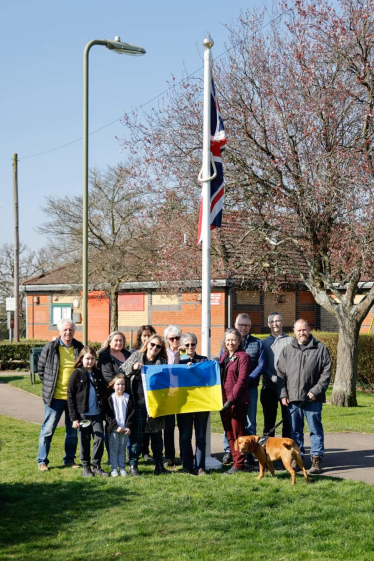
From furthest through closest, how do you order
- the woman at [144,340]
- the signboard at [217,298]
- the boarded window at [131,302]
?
the boarded window at [131,302] < the signboard at [217,298] < the woman at [144,340]

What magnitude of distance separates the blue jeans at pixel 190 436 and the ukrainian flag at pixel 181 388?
124 millimetres

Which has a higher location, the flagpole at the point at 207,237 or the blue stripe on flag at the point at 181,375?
the flagpole at the point at 207,237

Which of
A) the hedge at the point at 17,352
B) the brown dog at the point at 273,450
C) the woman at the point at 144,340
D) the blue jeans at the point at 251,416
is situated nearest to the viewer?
the brown dog at the point at 273,450

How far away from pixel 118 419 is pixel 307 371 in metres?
2.51

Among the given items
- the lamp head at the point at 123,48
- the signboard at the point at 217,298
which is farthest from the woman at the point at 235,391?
the signboard at the point at 217,298

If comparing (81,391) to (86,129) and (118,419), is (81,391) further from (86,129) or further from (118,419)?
(86,129)

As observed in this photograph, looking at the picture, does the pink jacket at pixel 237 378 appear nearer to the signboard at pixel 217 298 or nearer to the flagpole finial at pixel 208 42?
the flagpole finial at pixel 208 42

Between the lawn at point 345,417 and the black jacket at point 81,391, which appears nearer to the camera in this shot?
the black jacket at point 81,391

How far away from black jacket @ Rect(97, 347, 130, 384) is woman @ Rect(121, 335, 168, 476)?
294mm

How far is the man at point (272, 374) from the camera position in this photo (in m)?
9.29

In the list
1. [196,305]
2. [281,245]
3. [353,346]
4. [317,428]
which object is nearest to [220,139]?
[317,428]

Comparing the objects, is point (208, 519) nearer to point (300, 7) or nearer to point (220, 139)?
point (220, 139)

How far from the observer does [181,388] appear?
8477 millimetres

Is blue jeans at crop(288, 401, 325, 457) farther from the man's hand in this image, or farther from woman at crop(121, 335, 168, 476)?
woman at crop(121, 335, 168, 476)
